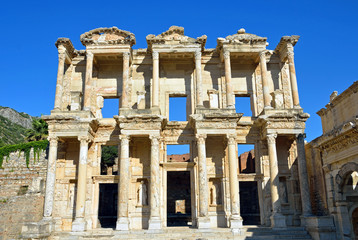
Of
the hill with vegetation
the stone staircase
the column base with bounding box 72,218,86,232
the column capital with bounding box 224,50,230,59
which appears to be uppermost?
the hill with vegetation

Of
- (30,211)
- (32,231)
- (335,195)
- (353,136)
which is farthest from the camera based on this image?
(30,211)

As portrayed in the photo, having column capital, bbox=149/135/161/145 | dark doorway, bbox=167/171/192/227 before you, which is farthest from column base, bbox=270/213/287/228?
dark doorway, bbox=167/171/192/227

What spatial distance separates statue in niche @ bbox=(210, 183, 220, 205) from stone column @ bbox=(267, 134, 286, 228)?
3.06 metres

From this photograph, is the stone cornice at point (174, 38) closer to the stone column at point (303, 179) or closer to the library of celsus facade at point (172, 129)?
the library of celsus facade at point (172, 129)

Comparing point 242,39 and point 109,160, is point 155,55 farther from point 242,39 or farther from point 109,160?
point 109,160

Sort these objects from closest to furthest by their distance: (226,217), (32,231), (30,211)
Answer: (32,231) < (226,217) < (30,211)

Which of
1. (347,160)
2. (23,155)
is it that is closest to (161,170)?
(347,160)

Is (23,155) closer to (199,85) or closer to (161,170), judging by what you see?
(161,170)

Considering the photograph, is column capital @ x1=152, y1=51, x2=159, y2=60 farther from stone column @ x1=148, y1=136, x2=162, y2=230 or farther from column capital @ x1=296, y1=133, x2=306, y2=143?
column capital @ x1=296, y1=133, x2=306, y2=143

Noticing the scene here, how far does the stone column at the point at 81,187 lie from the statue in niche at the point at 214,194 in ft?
22.6

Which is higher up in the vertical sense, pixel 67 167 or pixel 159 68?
pixel 159 68

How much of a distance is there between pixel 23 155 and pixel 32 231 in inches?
481

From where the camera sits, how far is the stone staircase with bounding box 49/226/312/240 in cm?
1595

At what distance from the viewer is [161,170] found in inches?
752
